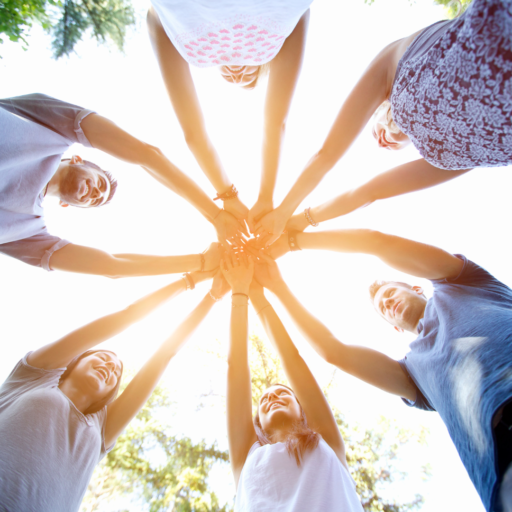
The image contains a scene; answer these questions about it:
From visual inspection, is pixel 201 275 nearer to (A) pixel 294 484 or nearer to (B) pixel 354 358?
(B) pixel 354 358

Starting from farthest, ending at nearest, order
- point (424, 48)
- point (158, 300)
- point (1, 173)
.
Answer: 1. point (158, 300)
2. point (1, 173)
3. point (424, 48)

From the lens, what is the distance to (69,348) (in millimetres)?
2184

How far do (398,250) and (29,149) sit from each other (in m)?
2.63

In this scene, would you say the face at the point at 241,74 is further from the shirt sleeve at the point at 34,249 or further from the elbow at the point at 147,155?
the shirt sleeve at the point at 34,249

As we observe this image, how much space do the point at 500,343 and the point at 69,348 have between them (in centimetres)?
285

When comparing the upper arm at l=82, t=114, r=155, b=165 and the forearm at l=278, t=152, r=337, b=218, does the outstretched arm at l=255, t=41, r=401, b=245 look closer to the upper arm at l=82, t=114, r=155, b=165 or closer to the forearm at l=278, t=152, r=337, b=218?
the forearm at l=278, t=152, r=337, b=218

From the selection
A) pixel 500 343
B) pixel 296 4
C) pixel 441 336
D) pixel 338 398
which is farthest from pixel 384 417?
pixel 296 4

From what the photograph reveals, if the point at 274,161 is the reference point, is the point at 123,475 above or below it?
below

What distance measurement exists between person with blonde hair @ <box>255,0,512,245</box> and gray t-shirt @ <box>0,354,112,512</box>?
2671 millimetres

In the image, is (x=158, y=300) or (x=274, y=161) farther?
(x=158, y=300)

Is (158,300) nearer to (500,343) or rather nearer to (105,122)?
(105,122)

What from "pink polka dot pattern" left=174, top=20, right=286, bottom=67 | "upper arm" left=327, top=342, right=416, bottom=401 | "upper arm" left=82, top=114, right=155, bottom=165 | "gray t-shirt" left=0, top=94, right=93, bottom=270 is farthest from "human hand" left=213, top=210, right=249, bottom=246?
"upper arm" left=327, top=342, right=416, bottom=401

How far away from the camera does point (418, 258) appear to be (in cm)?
204

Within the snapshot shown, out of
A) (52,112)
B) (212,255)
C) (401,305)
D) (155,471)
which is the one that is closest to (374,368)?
(401,305)
